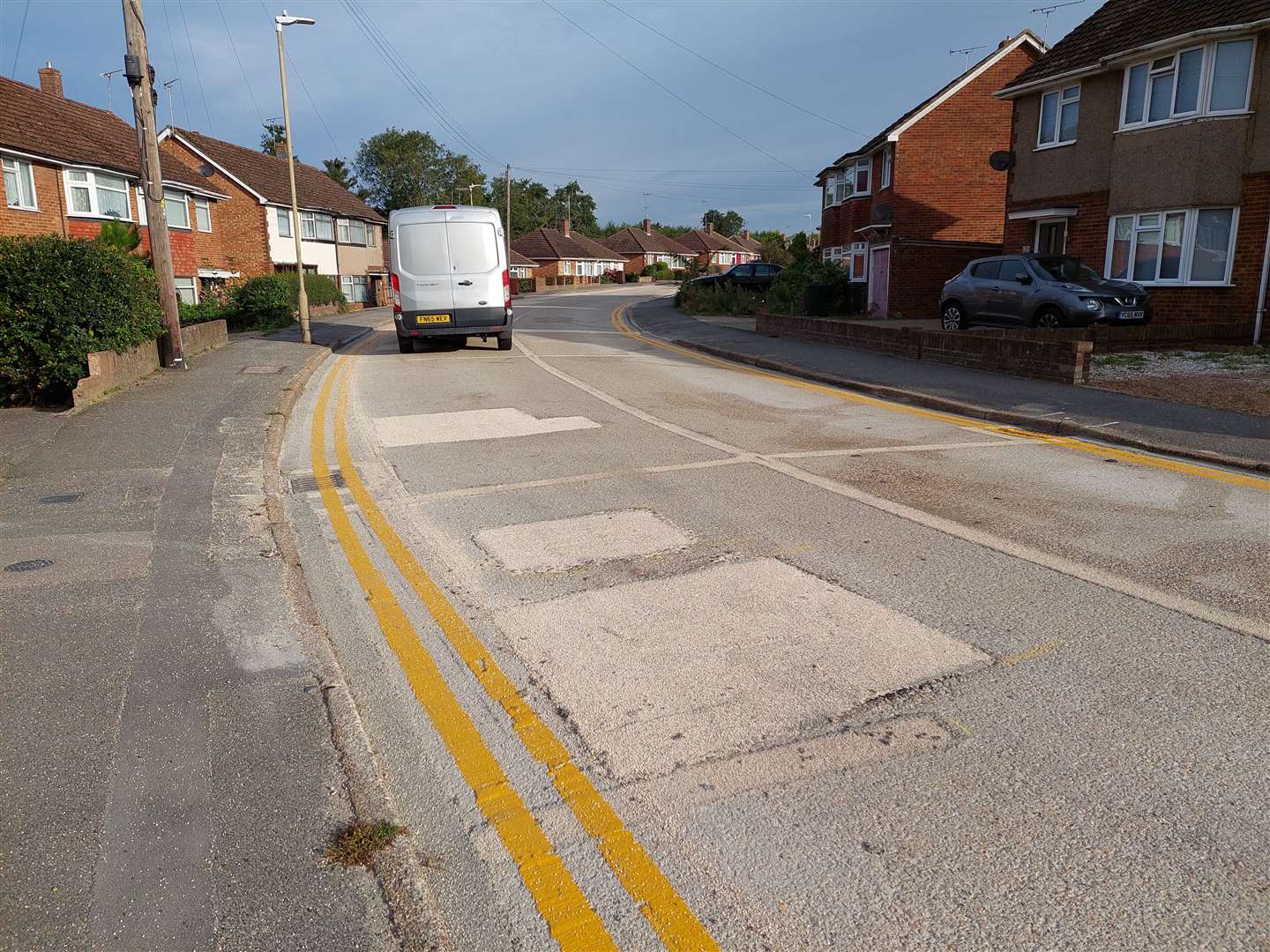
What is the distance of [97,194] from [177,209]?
20.5 ft

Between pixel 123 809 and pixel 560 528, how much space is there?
358cm

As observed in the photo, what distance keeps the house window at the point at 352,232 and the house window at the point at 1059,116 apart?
135ft

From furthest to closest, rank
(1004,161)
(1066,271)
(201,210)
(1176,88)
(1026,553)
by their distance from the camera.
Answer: (201,210), (1004,161), (1176,88), (1066,271), (1026,553)

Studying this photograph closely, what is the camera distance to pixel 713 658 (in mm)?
4355

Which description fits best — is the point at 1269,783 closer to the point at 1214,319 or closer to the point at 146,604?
the point at 146,604

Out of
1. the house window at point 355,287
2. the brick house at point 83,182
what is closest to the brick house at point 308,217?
the house window at point 355,287

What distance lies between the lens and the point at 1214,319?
18391mm

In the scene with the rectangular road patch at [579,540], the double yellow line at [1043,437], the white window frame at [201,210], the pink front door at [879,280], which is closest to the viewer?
the rectangular road patch at [579,540]

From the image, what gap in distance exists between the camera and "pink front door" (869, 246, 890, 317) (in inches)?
1142

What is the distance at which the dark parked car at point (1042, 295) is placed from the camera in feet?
54.3

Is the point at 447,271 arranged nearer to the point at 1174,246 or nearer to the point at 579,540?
the point at 579,540

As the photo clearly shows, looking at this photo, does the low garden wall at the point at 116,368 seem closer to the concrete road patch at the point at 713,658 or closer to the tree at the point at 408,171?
the concrete road patch at the point at 713,658

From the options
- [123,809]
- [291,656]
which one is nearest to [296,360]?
[291,656]

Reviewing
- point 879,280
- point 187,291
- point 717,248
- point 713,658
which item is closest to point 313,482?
point 713,658
